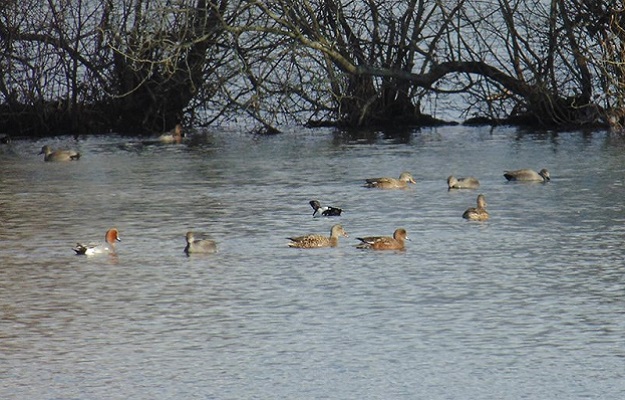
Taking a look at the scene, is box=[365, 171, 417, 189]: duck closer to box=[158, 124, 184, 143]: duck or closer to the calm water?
the calm water

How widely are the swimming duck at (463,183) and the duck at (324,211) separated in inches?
73.1

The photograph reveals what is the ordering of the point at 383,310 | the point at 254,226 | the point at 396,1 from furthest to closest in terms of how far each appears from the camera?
the point at 396,1, the point at 254,226, the point at 383,310

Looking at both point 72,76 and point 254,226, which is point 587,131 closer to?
point 72,76

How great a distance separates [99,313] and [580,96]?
13.4m

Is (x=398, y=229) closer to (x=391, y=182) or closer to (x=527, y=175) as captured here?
(x=391, y=182)

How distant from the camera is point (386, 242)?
11.7m

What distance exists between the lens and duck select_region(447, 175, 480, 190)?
15379 mm

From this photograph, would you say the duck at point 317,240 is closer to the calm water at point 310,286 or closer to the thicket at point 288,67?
the calm water at point 310,286

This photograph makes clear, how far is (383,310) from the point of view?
374 inches

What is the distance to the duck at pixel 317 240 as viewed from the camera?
12.0m

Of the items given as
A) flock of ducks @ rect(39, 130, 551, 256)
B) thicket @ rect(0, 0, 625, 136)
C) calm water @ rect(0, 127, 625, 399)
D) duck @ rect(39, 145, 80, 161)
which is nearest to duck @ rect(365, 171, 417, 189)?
flock of ducks @ rect(39, 130, 551, 256)

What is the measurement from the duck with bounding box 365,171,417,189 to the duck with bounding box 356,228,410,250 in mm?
3498

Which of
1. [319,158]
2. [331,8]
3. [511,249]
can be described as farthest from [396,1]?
[511,249]

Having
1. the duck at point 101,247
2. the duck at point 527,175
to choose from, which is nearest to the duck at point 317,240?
the duck at point 101,247
